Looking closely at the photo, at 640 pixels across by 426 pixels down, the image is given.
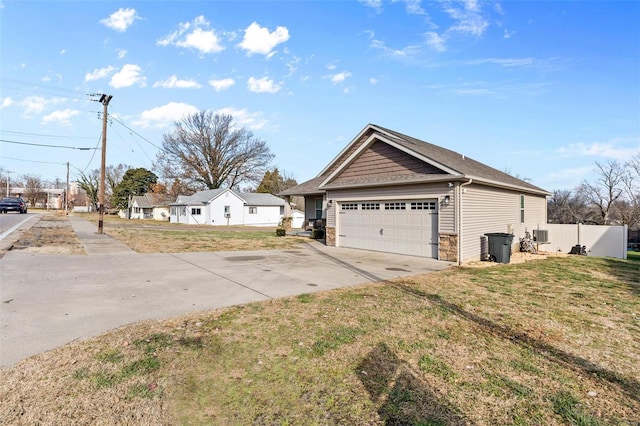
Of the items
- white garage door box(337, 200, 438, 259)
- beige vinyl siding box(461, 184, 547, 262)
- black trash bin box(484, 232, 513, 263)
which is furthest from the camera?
white garage door box(337, 200, 438, 259)

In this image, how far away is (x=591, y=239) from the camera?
52.2ft

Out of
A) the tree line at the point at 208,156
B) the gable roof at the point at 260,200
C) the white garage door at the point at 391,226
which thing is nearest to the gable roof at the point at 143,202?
the tree line at the point at 208,156

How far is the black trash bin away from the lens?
463 inches

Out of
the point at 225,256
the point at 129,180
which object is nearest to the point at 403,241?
the point at 225,256

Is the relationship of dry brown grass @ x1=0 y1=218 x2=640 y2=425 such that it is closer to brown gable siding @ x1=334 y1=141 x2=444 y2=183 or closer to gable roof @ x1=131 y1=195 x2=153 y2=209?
brown gable siding @ x1=334 y1=141 x2=444 y2=183

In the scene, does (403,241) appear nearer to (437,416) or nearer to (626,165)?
(437,416)

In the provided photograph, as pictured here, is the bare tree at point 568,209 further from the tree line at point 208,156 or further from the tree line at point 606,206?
the tree line at point 208,156

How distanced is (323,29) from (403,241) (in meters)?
9.77

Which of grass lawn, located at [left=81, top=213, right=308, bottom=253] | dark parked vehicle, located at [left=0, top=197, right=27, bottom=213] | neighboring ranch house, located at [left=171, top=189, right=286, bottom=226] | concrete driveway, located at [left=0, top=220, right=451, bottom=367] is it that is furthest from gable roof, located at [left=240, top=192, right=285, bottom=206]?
concrete driveway, located at [left=0, top=220, right=451, bottom=367]

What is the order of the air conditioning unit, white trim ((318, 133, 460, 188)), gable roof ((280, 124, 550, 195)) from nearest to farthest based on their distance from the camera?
white trim ((318, 133, 460, 188)) → gable roof ((280, 124, 550, 195)) → the air conditioning unit

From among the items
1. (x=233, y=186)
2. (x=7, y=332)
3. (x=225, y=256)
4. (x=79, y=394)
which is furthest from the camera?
(x=233, y=186)

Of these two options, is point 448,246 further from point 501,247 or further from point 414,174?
point 414,174

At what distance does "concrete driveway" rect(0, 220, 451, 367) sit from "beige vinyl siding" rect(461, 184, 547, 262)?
1699mm

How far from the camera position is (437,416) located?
108 inches
